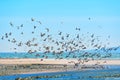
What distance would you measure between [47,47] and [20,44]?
16453mm

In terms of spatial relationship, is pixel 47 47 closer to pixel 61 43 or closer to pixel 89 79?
pixel 61 43

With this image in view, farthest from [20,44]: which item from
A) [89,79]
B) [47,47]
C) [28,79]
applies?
[47,47]

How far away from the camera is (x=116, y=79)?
6856 cm

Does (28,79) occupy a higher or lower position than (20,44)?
lower

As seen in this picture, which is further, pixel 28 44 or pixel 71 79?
pixel 28 44

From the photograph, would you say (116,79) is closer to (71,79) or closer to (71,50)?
(71,79)

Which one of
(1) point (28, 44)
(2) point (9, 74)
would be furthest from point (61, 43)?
(2) point (9, 74)

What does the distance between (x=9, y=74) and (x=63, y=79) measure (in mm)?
13001

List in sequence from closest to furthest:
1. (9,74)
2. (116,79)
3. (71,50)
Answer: (116,79)
(9,74)
(71,50)

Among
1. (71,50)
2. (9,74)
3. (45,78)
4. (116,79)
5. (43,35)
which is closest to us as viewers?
(43,35)

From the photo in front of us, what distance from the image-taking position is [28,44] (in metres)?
77.3

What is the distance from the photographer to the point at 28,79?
224 ft

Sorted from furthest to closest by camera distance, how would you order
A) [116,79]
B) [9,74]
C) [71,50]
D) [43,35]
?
[71,50] < [9,74] < [116,79] < [43,35]

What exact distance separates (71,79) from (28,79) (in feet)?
20.3
